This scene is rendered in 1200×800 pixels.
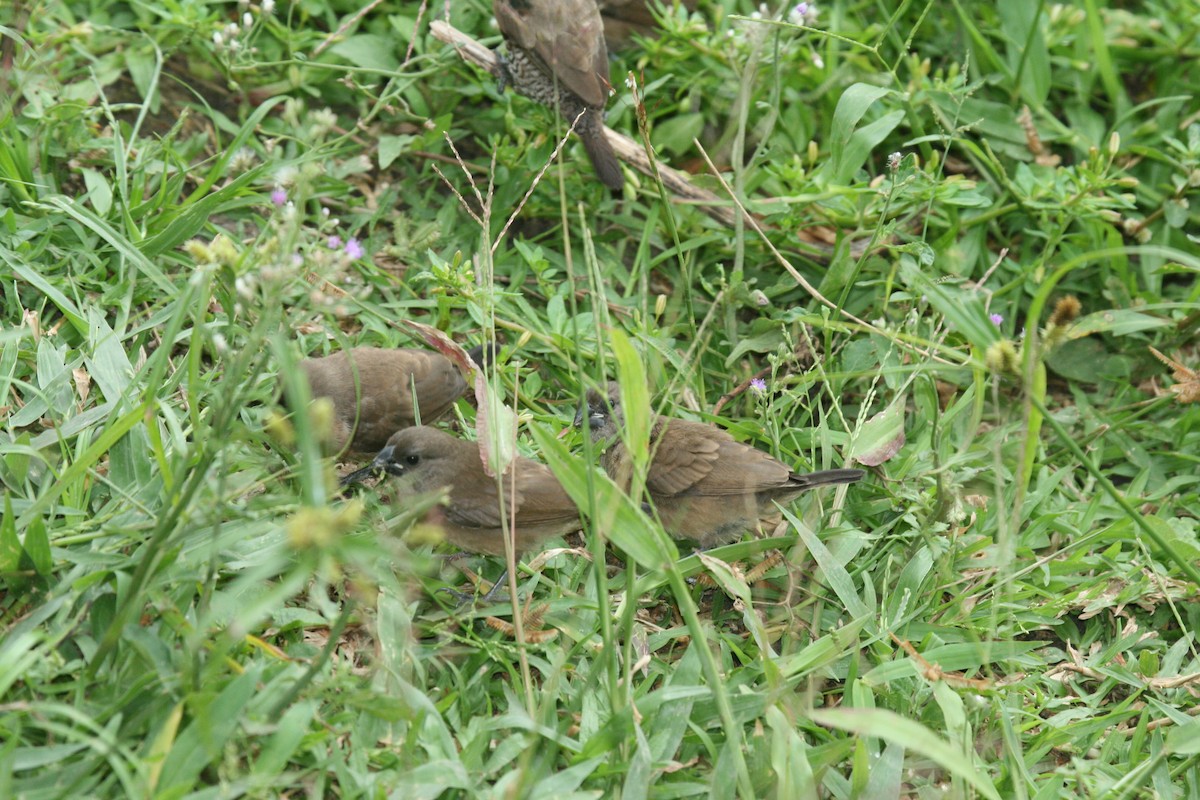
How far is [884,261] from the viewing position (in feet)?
18.5

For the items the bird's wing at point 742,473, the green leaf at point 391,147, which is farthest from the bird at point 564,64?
the bird's wing at point 742,473

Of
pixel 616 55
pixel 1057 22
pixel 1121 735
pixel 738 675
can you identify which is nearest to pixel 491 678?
pixel 738 675

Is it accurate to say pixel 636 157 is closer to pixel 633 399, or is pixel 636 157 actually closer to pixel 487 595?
pixel 487 595

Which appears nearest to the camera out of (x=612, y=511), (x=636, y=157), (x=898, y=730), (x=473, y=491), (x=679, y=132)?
(x=898, y=730)

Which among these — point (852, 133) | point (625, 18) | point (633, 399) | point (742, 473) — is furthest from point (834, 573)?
point (625, 18)

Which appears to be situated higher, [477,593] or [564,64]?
[564,64]

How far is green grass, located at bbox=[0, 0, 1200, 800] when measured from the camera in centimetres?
326

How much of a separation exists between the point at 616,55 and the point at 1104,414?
122 inches

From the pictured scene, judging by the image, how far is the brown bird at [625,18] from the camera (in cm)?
639

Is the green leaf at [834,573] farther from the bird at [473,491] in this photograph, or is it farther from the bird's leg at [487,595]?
the bird's leg at [487,595]

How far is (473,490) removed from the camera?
4.36 meters

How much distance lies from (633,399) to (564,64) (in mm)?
2692

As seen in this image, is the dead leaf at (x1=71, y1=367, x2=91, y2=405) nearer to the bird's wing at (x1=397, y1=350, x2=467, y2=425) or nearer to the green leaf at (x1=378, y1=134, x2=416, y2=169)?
the bird's wing at (x1=397, y1=350, x2=467, y2=425)

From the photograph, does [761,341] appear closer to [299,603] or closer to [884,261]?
[884,261]
